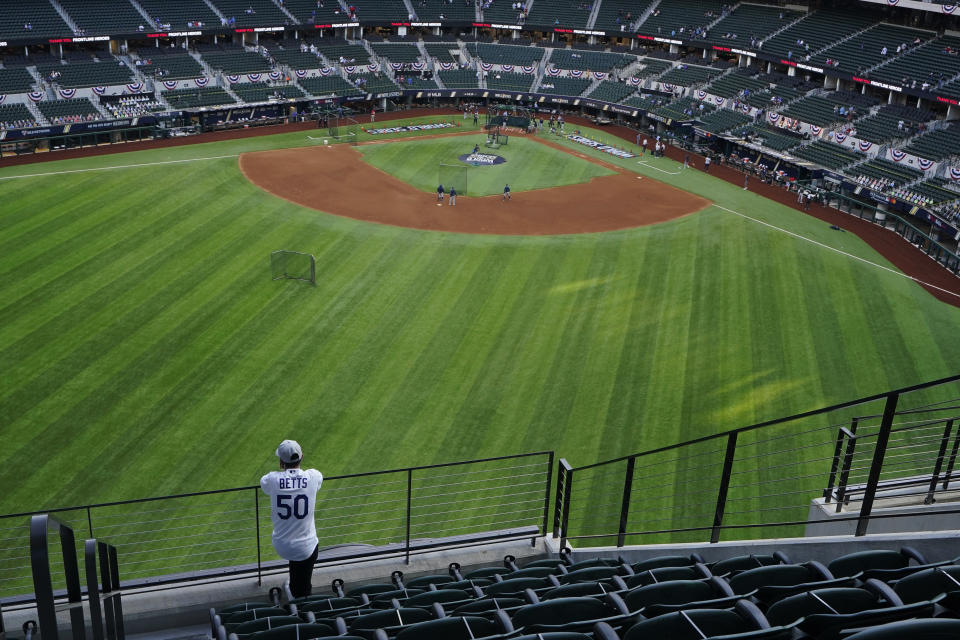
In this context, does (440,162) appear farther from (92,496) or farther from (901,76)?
(92,496)

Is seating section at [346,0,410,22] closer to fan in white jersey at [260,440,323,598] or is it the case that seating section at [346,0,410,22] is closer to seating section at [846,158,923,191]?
seating section at [846,158,923,191]

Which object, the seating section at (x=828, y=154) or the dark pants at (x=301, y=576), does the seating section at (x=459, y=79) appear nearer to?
the seating section at (x=828, y=154)

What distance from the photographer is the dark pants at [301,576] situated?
9.62 m

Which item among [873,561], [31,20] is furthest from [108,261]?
[31,20]

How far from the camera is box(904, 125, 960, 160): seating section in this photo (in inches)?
1747

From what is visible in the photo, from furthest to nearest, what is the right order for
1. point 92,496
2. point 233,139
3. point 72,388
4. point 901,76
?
point 233,139 → point 901,76 → point 72,388 → point 92,496

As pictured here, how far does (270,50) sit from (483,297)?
1684 inches

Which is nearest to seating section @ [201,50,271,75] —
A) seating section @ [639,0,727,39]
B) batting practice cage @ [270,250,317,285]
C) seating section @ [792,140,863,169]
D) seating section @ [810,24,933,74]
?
seating section @ [639,0,727,39]

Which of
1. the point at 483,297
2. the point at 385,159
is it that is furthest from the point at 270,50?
the point at 483,297

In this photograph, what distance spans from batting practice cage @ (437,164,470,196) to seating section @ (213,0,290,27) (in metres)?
24.3

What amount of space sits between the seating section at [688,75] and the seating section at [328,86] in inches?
997

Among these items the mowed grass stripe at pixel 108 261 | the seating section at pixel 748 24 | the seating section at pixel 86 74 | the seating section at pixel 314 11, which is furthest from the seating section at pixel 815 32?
the seating section at pixel 86 74

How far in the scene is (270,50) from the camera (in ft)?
210

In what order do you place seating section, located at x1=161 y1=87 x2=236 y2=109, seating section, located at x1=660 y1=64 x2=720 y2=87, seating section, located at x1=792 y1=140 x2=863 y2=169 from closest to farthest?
seating section, located at x1=792 y1=140 x2=863 y2=169
seating section, located at x1=161 y1=87 x2=236 y2=109
seating section, located at x1=660 y1=64 x2=720 y2=87
